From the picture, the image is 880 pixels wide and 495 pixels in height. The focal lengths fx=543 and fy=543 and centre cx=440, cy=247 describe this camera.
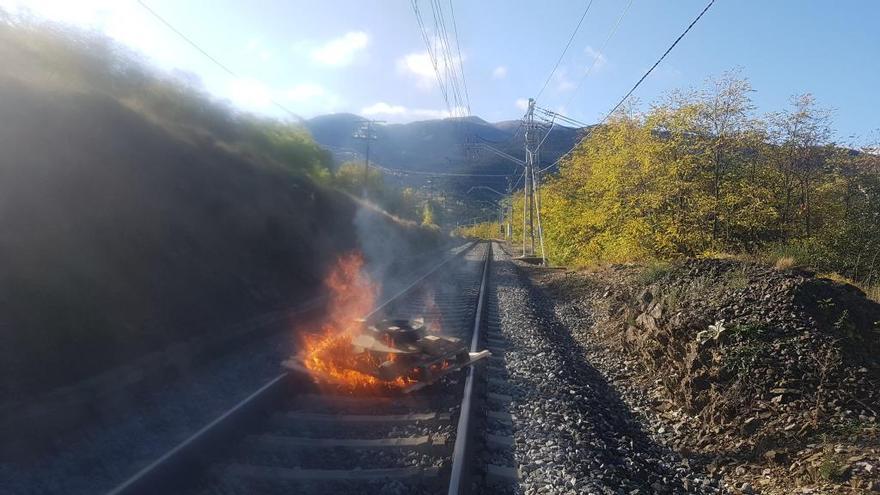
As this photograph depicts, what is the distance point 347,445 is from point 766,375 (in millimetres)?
4478

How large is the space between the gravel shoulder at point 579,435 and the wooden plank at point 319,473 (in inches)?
35.6

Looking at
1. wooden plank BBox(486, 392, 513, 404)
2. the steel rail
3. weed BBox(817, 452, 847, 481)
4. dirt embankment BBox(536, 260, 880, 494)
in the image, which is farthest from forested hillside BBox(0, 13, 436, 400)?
weed BBox(817, 452, 847, 481)

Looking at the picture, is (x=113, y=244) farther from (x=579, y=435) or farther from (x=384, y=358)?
(x=579, y=435)

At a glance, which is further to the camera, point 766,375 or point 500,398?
point 500,398

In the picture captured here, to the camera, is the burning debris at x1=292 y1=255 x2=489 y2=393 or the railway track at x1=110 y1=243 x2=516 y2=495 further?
the burning debris at x1=292 y1=255 x2=489 y2=393

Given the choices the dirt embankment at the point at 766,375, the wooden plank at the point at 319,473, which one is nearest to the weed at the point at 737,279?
the dirt embankment at the point at 766,375

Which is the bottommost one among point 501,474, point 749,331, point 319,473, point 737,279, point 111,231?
point 501,474

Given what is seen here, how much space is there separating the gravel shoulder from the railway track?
0.88 ft

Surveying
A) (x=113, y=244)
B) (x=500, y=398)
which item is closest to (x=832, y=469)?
(x=500, y=398)

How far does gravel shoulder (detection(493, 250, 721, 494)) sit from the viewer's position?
4.49m

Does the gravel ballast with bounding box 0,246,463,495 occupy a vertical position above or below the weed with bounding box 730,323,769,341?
below

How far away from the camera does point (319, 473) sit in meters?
4.40

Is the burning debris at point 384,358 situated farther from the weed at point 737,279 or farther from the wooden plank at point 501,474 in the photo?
the weed at point 737,279

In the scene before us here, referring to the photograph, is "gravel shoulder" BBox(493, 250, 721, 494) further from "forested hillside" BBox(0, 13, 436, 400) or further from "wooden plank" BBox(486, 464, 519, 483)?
"forested hillside" BBox(0, 13, 436, 400)
